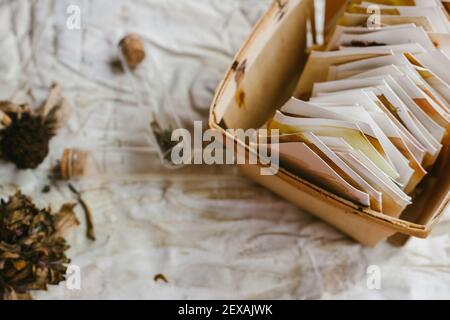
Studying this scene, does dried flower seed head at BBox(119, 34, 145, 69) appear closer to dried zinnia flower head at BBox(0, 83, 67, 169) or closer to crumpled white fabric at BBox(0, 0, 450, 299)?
crumpled white fabric at BBox(0, 0, 450, 299)

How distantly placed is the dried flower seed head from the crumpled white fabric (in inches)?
1.0

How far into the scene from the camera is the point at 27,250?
776 mm

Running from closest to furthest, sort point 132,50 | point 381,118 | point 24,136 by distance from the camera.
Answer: point 381,118, point 24,136, point 132,50

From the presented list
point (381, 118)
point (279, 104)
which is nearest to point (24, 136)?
point (279, 104)

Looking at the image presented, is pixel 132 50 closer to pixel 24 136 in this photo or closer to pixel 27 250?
pixel 24 136

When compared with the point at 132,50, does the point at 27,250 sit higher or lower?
lower

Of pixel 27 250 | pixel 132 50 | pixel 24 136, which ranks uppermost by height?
pixel 132 50

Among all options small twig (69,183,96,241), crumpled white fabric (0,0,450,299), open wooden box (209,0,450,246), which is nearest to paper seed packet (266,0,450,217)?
open wooden box (209,0,450,246)

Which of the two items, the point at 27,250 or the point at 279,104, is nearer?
the point at 27,250

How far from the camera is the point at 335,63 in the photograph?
786mm

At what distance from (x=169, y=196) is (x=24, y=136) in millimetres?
254

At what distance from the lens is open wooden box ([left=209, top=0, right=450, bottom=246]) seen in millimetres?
694

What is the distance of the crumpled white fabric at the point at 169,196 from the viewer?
821 millimetres
